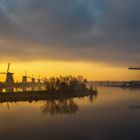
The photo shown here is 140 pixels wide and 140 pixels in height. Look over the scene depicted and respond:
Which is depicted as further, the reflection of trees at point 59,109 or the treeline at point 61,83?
the treeline at point 61,83

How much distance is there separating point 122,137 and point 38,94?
130 ft

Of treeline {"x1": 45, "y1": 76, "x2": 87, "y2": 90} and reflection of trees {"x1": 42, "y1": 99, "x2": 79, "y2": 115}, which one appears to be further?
treeline {"x1": 45, "y1": 76, "x2": 87, "y2": 90}

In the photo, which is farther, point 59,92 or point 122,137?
point 59,92

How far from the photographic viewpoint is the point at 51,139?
18.2m

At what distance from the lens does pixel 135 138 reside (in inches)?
720

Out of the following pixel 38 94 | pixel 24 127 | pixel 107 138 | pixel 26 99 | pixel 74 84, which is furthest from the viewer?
pixel 74 84

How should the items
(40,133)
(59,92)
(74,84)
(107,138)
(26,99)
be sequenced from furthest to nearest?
1. (74,84)
2. (59,92)
3. (26,99)
4. (40,133)
5. (107,138)

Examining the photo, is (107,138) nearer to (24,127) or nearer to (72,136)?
(72,136)

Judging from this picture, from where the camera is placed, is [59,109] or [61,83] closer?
[59,109]

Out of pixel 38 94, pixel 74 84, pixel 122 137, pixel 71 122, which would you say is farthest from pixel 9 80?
pixel 122 137

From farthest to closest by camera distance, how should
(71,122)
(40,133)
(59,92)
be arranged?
(59,92) → (71,122) → (40,133)

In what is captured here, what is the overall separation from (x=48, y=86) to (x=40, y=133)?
4668cm

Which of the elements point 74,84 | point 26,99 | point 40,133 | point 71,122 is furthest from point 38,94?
point 40,133

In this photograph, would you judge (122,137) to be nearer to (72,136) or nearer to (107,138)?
(107,138)
